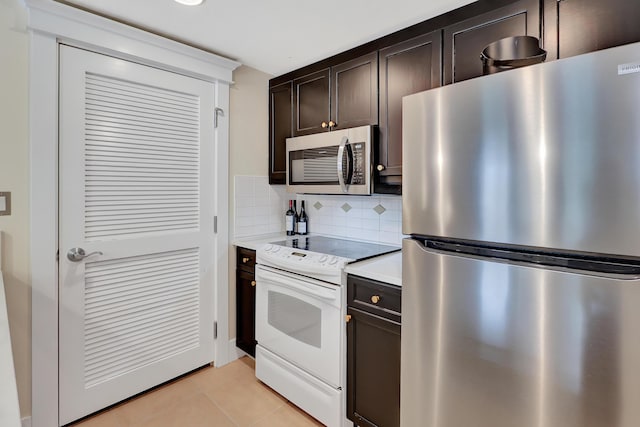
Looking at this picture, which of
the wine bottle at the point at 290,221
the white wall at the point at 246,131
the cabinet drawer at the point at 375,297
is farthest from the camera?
the wine bottle at the point at 290,221

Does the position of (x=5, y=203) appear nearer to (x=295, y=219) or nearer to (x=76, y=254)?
(x=76, y=254)

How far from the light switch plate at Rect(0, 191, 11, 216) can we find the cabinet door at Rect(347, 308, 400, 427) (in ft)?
5.73

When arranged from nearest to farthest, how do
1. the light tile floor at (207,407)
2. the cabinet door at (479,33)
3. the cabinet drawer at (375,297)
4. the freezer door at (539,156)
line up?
the freezer door at (539,156) < the cabinet door at (479,33) < the cabinet drawer at (375,297) < the light tile floor at (207,407)

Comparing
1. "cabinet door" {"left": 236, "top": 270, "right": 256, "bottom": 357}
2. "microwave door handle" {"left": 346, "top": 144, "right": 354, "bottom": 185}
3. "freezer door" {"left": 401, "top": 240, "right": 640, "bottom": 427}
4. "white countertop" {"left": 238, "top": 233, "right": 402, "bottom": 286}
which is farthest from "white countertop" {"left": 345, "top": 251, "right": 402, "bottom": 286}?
"cabinet door" {"left": 236, "top": 270, "right": 256, "bottom": 357}

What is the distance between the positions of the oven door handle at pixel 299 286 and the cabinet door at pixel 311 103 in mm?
1040

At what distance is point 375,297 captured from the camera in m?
1.56

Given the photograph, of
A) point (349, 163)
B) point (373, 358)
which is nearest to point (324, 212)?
point (349, 163)

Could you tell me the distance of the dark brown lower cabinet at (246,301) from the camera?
2.31 metres

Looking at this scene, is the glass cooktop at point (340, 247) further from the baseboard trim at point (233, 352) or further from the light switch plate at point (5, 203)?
the light switch plate at point (5, 203)

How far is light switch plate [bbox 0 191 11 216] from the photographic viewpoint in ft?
5.04

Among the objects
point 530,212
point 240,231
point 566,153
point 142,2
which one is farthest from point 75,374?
point 566,153

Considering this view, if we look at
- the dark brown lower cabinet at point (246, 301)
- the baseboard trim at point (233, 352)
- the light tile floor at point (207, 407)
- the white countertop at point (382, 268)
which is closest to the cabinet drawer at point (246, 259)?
the dark brown lower cabinet at point (246, 301)

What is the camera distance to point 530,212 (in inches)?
37.1

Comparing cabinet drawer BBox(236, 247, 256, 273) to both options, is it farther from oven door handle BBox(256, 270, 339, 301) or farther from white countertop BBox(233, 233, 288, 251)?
oven door handle BBox(256, 270, 339, 301)
